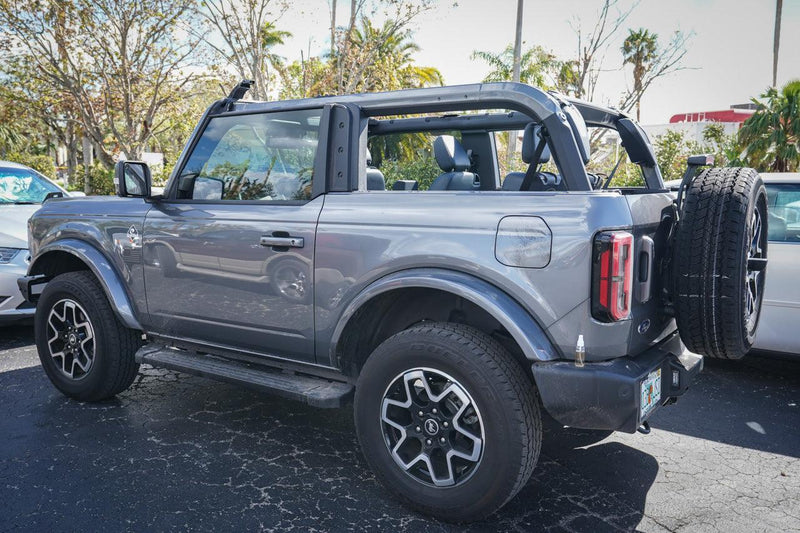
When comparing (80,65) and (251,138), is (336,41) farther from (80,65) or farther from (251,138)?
(251,138)

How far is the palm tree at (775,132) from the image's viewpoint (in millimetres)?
15312

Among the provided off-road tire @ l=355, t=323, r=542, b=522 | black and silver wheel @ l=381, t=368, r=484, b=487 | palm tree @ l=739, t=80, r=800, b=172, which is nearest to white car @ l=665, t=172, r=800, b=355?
off-road tire @ l=355, t=323, r=542, b=522

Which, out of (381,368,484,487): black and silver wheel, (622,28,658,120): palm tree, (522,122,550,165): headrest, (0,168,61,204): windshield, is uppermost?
(622,28,658,120): palm tree

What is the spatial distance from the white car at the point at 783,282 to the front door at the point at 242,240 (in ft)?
11.0

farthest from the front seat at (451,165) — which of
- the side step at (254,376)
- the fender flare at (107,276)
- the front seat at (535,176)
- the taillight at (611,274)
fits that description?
the fender flare at (107,276)

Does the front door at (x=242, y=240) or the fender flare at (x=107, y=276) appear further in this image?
the fender flare at (x=107, y=276)

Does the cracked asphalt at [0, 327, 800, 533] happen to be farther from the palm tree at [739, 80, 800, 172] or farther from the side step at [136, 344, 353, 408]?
the palm tree at [739, 80, 800, 172]

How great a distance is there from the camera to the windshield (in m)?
7.25

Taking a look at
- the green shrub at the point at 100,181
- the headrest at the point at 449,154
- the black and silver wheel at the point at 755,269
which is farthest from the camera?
the green shrub at the point at 100,181

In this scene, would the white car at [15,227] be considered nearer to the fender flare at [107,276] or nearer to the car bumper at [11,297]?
the car bumper at [11,297]

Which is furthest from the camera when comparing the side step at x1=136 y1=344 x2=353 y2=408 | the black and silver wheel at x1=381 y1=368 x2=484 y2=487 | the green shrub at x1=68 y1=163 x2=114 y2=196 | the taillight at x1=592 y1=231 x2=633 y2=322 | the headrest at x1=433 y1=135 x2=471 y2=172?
the green shrub at x1=68 y1=163 x2=114 y2=196

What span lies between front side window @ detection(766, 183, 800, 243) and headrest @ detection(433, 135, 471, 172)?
2.31 meters

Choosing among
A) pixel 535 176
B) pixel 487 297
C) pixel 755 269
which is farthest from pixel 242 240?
pixel 755 269

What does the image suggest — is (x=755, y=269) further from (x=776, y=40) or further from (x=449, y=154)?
(x=776, y=40)
